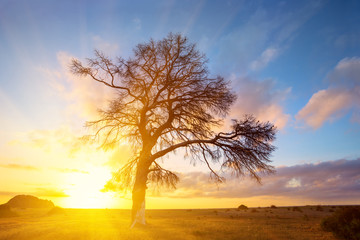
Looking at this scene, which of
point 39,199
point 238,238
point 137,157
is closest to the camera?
point 238,238

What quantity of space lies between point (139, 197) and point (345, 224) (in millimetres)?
10395

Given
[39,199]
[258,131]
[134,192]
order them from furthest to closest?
1. [39,199]
2. [134,192]
3. [258,131]

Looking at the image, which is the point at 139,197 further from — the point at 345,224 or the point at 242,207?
the point at 242,207

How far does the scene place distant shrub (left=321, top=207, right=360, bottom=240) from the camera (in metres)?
9.42

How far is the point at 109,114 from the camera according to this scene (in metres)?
14.9

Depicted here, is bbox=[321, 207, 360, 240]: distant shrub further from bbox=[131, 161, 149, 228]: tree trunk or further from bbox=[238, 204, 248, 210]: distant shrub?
bbox=[238, 204, 248, 210]: distant shrub

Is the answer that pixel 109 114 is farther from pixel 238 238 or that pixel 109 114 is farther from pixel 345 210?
pixel 345 210

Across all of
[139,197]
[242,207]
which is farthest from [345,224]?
[242,207]

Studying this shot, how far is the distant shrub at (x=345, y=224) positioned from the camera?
30.9 ft

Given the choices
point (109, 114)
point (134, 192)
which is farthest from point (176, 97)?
point (134, 192)

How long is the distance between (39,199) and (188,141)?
63.1 meters

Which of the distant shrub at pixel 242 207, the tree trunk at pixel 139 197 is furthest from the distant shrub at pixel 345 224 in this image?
the distant shrub at pixel 242 207

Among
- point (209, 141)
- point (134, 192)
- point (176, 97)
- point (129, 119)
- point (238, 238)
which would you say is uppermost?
point (176, 97)

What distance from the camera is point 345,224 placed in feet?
32.8
